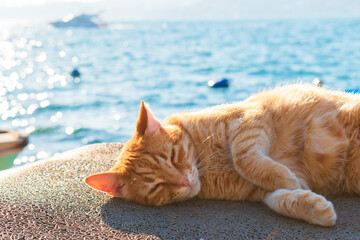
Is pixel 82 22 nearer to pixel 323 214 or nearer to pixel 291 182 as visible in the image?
pixel 291 182

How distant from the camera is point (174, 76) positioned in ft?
48.5

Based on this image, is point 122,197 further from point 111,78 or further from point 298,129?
point 111,78

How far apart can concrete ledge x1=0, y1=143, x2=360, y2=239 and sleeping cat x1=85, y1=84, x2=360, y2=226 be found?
90 millimetres

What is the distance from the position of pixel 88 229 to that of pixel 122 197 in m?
0.42

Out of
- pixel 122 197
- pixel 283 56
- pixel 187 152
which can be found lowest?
pixel 283 56

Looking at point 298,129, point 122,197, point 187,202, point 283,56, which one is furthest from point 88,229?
point 283,56

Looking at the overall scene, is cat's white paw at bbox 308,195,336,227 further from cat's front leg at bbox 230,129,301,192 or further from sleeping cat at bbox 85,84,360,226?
cat's front leg at bbox 230,129,301,192

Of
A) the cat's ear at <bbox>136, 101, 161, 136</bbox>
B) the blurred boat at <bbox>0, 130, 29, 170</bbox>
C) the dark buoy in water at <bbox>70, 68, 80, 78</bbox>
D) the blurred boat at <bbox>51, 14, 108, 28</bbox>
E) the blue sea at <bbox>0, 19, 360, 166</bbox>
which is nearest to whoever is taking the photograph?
the cat's ear at <bbox>136, 101, 161, 136</bbox>

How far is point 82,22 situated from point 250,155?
79023mm

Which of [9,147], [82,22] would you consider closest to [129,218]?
[9,147]

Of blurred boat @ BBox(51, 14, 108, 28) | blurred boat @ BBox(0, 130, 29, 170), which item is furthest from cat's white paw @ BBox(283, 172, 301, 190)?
blurred boat @ BBox(51, 14, 108, 28)

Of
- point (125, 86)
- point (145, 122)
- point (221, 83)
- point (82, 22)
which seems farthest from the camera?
point (82, 22)

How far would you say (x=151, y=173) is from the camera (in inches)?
87.1

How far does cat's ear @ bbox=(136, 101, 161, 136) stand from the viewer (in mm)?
2270
